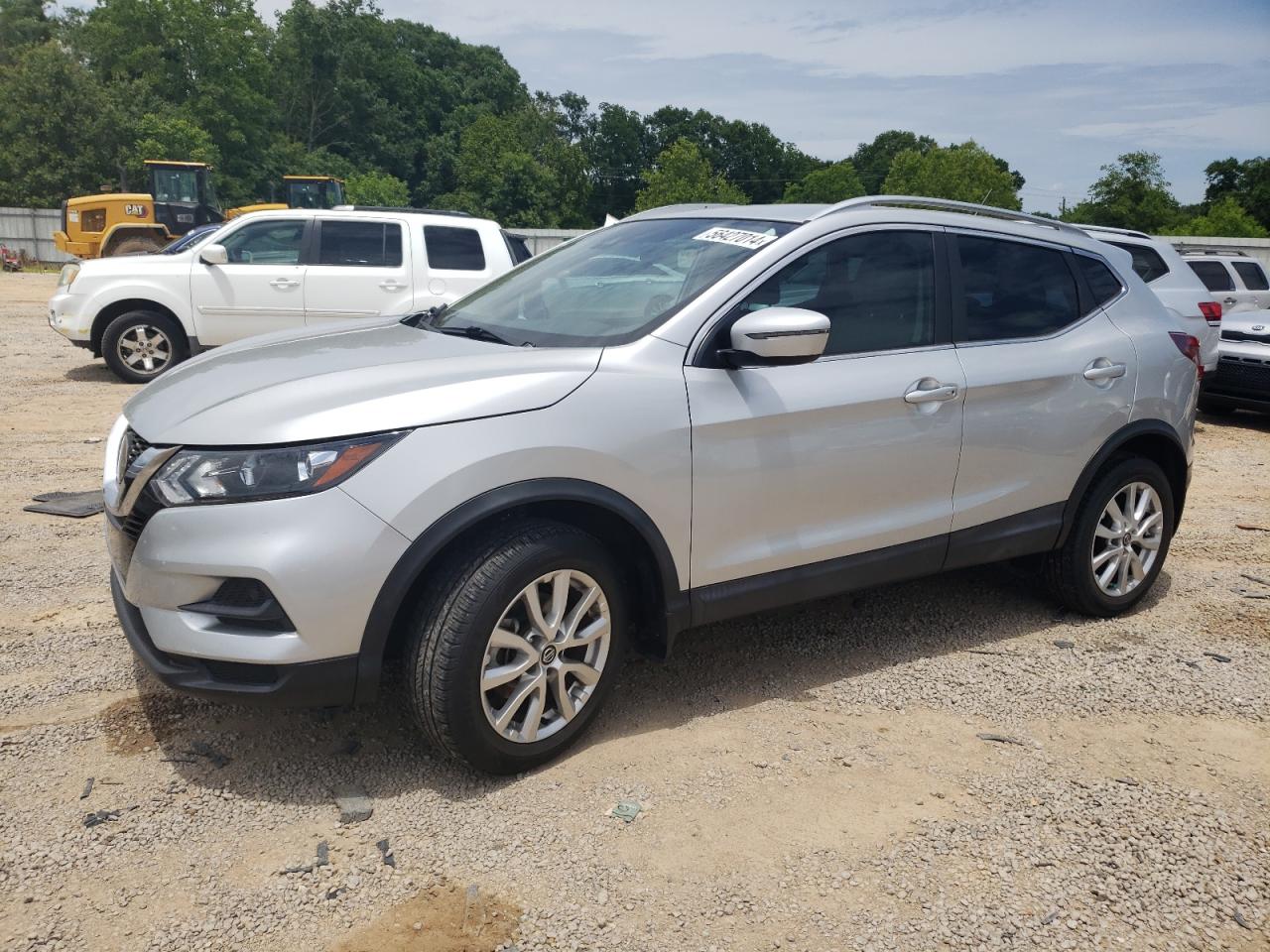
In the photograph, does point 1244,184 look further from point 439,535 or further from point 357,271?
point 439,535

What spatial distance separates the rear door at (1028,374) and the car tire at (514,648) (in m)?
1.66

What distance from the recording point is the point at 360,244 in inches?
417

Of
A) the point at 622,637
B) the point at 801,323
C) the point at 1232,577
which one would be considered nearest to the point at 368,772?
the point at 622,637

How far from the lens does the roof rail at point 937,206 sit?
3.95 m

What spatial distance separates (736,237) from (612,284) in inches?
19.3

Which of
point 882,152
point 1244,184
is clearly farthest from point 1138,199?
point 882,152

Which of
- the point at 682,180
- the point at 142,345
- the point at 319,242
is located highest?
the point at 682,180

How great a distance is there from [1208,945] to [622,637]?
1.80 meters

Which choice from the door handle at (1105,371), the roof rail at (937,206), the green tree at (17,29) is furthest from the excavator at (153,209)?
the green tree at (17,29)

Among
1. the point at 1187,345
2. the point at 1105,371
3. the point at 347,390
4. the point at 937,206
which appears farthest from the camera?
the point at 1187,345

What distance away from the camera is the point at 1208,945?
8.48 ft

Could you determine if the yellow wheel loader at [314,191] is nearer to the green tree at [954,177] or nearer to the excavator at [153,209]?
the excavator at [153,209]

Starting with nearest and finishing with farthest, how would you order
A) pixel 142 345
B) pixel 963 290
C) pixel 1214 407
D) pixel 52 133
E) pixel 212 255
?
pixel 963 290 → pixel 212 255 → pixel 142 345 → pixel 1214 407 → pixel 52 133

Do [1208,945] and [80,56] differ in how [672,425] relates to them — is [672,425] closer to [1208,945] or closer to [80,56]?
[1208,945]
